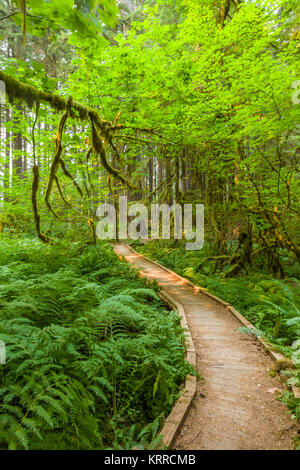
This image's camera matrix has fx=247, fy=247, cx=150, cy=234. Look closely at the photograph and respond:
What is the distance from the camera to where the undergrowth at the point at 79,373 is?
2.41 meters

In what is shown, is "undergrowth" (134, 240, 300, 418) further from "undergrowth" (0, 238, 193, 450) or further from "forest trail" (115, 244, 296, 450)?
"undergrowth" (0, 238, 193, 450)

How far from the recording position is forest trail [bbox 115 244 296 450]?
289 centimetres

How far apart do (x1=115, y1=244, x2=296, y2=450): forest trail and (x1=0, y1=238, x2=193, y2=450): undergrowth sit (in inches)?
16.1

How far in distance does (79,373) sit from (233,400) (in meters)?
2.23

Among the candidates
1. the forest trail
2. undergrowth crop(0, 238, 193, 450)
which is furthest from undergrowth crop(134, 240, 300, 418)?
undergrowth crop(0, 238, 193, 450)

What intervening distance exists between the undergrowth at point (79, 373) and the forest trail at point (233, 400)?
410 mm

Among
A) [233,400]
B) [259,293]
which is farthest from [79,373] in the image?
[259,293]

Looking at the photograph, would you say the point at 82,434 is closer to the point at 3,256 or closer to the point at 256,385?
the point at 256,385

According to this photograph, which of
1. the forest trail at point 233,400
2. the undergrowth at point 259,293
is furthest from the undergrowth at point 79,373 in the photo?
the undergrowth at point 259,293

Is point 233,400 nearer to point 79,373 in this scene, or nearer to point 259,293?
point 79,373

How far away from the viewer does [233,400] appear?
3562mm

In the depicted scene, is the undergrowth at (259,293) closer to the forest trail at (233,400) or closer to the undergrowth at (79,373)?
the forest trail at (233,400)
